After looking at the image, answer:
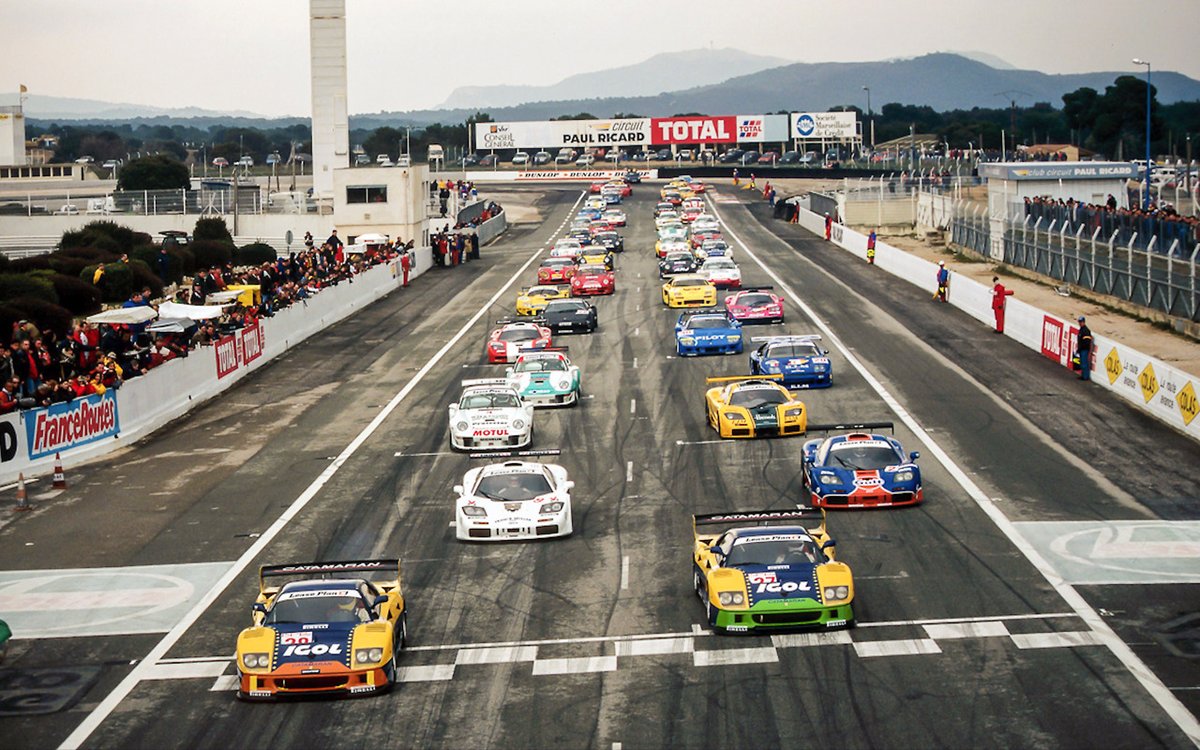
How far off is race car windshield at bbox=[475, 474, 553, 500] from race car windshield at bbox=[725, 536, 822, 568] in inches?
216

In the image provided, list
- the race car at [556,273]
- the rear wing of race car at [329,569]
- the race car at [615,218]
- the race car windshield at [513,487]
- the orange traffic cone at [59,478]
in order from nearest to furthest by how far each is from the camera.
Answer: the rear wing of race car at [329,569] → the race car windshield at [513,487] → the orange traffic cone at [59,478] → the race car at [556,273] → the race car at [615,218]

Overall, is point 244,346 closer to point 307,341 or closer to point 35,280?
point 307,341

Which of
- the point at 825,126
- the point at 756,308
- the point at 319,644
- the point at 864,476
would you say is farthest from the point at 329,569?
the point at 825,126

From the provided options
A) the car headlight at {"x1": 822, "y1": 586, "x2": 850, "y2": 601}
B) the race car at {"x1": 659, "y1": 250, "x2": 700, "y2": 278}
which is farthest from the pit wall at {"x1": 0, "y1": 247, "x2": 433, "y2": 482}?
the race car at {"x1": 659, "y1": 250, "x2": 700, "y2": 278}

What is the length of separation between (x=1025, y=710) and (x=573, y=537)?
31.9 ft

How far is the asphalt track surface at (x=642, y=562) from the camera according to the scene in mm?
15773

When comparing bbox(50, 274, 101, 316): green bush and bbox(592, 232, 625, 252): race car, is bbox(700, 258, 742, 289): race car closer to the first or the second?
bbox(592, 232, 625, 252): race car

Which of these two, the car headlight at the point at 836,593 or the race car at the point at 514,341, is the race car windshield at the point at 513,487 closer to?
the car headlight at the point at 836,593

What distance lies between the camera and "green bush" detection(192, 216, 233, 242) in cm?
7800

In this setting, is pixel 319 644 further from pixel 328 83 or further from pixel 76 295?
pixel 328 83

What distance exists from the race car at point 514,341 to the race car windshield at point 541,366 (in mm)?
5632

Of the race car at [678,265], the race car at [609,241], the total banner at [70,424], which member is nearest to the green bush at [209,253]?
the race car at [609,241]

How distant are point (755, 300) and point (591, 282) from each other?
37.2ft

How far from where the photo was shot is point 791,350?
37188 millimetres
